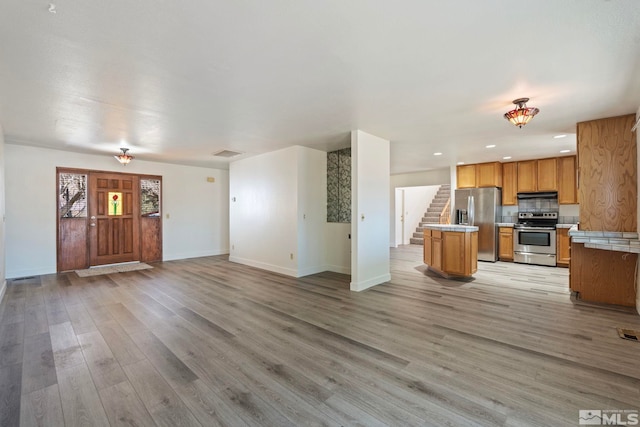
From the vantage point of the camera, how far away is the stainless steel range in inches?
243

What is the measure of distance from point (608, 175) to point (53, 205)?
365 inches

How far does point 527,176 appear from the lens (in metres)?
6.61

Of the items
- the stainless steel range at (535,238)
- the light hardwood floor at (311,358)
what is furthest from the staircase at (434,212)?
the light hardwood floor at (311,358)

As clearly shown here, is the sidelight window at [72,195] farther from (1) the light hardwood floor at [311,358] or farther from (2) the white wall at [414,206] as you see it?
(2) the white wall at [414,206]

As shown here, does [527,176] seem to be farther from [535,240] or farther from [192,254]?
[192,254]

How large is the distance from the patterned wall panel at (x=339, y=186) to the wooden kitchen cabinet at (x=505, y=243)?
3993 millimetres

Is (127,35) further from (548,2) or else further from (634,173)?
(634,173)

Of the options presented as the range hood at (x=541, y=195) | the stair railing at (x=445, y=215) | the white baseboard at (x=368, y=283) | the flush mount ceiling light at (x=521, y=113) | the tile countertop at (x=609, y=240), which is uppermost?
the flush mount ceiling light at (x=521, y=113)

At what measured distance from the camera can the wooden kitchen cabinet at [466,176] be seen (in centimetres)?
718

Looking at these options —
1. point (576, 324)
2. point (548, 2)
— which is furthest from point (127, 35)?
point (576, 324)

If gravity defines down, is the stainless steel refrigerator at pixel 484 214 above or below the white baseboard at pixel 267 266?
above

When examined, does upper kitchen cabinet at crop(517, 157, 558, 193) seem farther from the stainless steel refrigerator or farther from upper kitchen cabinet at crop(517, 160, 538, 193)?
the stainless steel refrigerator

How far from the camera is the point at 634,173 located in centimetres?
348

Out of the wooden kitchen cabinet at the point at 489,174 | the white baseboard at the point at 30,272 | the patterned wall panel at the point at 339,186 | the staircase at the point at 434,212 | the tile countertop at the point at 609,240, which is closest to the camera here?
the tile countertop at the point at 609,240
